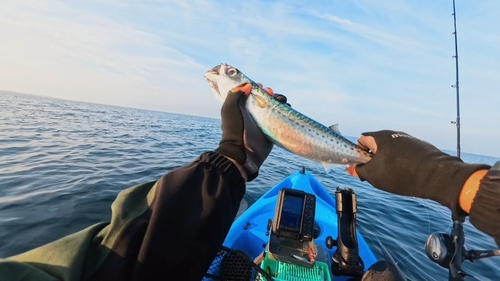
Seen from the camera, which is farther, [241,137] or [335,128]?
[335,128]

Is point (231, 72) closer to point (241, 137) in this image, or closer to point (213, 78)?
point (213, 78)

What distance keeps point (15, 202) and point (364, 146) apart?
899 cm

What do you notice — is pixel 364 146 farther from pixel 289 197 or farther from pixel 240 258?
pixel 240 258

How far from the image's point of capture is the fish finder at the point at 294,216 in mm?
3307

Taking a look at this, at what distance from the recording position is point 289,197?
3.68 metres

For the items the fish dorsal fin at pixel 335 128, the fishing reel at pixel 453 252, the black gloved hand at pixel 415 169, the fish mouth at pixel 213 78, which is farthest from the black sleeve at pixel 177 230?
the fishing reel at pixel 453 252

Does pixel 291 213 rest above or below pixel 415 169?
below

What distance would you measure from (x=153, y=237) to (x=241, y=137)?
4.63ft

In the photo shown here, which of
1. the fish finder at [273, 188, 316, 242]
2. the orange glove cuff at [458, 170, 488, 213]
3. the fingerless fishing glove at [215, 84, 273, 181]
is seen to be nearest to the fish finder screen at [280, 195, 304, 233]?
the fish finder at [273, 188, 316, 242]

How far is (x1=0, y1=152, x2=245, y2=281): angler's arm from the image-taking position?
151 centimetres

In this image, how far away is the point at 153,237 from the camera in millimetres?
1663

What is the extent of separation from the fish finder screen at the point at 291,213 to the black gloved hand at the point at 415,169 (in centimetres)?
108

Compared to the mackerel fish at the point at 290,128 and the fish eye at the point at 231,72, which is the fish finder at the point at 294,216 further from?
the fish eye at the point at 231,72

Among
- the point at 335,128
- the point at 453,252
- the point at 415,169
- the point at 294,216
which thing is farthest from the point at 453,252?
the point at 415,169
